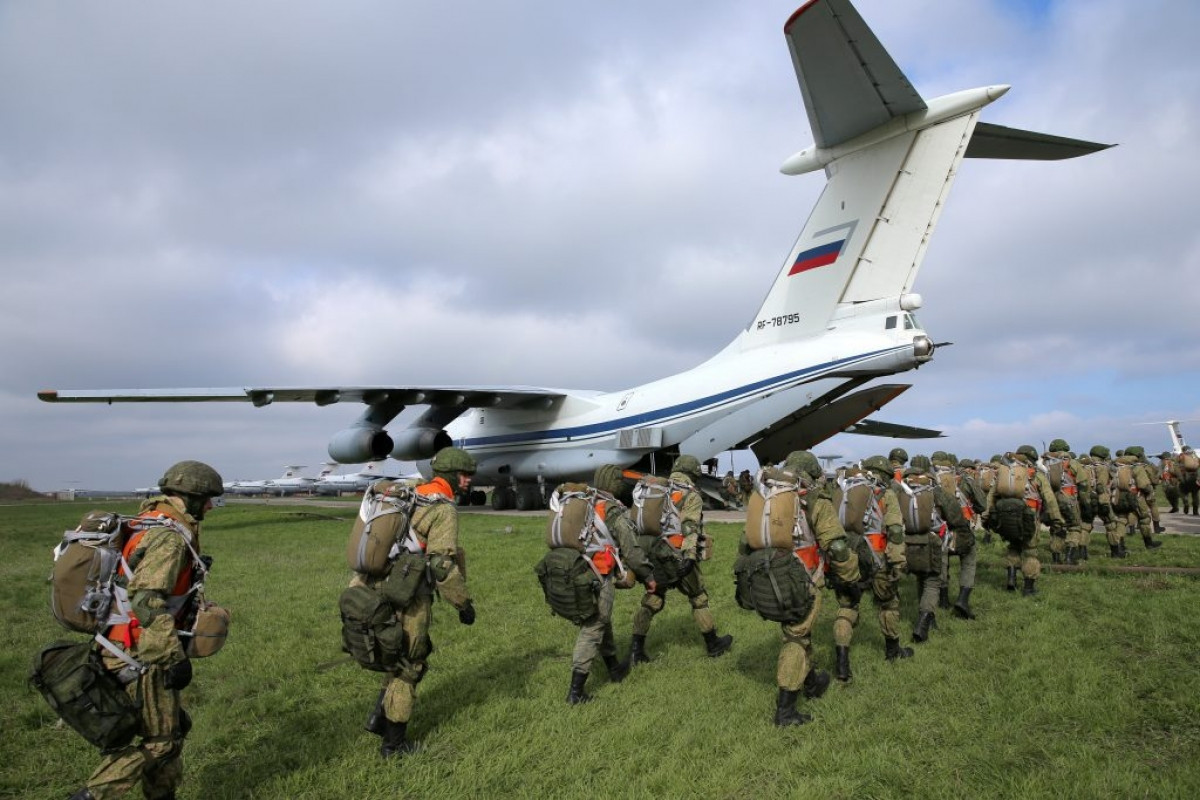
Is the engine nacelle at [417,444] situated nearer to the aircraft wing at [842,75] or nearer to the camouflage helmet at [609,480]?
the aircraft wing at [842,75]

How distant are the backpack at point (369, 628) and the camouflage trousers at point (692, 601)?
2784 millimetres

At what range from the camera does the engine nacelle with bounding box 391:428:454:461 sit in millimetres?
23281

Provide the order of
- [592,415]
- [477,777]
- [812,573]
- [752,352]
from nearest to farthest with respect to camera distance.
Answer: [477,777]
[812,573]
[752,352]
[592,415]

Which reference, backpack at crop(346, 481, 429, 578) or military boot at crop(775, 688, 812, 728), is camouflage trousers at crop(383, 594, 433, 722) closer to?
backpack at crop(346, 481, 429, 578)

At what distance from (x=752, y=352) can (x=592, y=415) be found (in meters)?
6.30

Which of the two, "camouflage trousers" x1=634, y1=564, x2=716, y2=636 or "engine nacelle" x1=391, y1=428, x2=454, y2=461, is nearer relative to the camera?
"camouflage trousers" x1=634, y1=564, x2=716, y2=636

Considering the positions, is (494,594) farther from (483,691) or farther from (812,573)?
(812,573)

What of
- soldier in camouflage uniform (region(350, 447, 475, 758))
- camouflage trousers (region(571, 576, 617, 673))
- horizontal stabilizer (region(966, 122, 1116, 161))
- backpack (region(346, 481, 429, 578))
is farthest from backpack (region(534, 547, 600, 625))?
horizontal stabilizer (region(966, 122, 1116, 161))

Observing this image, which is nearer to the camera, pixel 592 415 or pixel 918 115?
pixel 918 115

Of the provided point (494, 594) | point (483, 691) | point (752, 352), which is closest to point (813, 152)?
point (752, 352)

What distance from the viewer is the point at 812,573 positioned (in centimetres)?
577

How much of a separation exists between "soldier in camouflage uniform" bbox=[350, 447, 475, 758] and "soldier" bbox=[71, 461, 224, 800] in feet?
4.12

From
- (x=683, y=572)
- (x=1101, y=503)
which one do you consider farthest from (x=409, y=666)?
(x=1101, y=503)

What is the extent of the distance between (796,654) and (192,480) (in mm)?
4233
